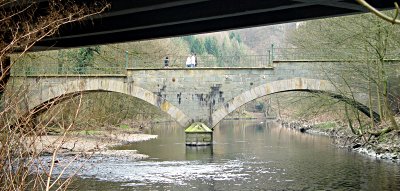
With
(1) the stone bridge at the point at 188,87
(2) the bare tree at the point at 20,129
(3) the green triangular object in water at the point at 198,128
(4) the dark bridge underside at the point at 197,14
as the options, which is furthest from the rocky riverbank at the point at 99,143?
(2) the bare tree at the point at 20,129

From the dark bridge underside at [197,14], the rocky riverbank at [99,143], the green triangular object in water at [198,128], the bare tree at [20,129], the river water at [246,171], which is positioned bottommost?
the river water at [246,171]

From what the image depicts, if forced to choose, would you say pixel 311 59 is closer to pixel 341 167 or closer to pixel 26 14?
pixel 341 167

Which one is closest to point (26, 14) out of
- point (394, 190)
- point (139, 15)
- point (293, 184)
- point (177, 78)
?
point (139, 15)

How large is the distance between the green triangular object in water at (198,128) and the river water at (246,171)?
277 centimetres

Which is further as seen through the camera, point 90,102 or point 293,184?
point 90,102

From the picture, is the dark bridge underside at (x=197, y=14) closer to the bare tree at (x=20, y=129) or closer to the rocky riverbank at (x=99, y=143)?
the bare tree at (x=20, y=129)

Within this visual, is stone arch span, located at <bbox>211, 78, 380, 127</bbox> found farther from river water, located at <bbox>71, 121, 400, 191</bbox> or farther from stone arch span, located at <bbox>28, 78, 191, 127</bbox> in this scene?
river water, located at <bbox>71, 121, 400, 191</bbox>

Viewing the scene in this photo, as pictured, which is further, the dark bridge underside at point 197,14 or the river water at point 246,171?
the river water at point 246,171

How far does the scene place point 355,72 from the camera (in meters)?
22.5

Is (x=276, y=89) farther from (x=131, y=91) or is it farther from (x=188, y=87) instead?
(x=131, y=91)

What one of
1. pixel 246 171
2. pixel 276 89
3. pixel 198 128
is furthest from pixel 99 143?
pixel 246 171

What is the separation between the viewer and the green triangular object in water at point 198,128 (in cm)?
2875

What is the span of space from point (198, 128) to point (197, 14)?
1773cm

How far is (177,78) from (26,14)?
17.4 m
